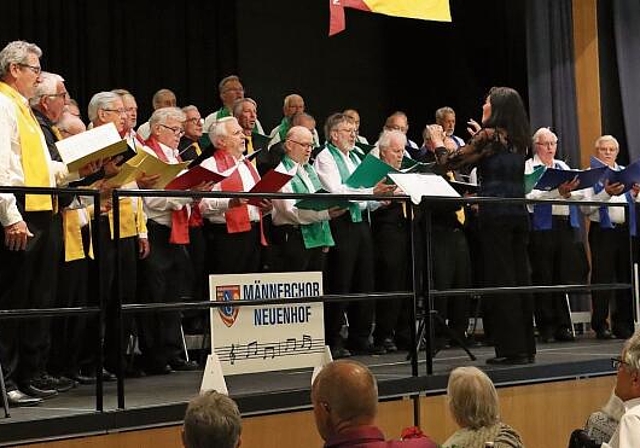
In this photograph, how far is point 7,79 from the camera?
5324 mm

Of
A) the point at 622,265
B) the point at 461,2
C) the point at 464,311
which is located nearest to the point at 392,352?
the point at 464,311

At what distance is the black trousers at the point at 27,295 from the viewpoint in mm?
5246

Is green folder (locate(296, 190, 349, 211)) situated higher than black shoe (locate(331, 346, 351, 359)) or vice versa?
green folder (locate(296, 190, 349, 211))

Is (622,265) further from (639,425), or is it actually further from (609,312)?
(639,425)

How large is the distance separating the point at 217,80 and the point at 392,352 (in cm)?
388

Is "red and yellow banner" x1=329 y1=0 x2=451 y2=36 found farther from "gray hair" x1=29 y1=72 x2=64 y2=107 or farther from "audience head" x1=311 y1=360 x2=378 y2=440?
"audience head" x1=311 y1=360 x2=378 y2=440

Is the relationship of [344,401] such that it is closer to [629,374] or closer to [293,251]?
[629,374]

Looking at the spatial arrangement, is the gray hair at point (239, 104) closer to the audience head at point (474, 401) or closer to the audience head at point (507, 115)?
the audience head at point (507, 115)

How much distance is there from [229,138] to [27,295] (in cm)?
173

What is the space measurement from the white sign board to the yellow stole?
820mm

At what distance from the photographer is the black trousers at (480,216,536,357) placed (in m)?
6.55

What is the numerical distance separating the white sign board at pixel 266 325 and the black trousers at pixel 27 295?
73 centimetres

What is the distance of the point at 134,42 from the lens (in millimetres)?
9953

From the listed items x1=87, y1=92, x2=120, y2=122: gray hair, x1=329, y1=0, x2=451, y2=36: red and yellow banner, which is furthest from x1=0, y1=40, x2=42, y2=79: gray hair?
x1=329, y1=0, x2=451, y2=36: red and yellow banner
